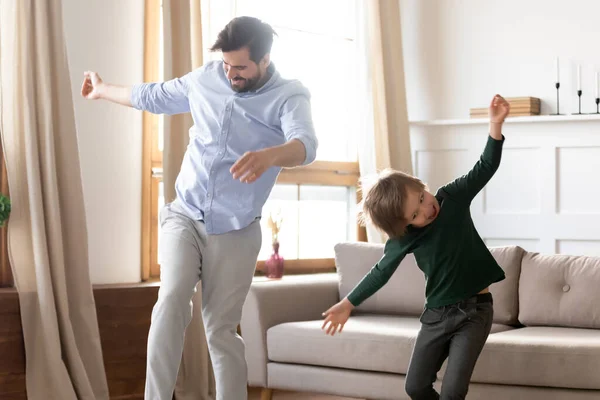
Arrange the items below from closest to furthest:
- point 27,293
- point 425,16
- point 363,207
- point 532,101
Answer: point 363,207
point 27,293
point 532,101
point 425,16

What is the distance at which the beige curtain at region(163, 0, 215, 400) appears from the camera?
4.16 metres

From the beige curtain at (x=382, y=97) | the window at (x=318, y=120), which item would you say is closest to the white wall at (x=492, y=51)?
the beige curtain at (x=382, y=97)

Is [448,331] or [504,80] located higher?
[504,80]

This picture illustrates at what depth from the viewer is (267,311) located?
3.79 m

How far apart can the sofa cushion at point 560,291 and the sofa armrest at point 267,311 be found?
Result: 36.0 inches

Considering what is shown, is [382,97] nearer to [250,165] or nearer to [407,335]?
[407,335]

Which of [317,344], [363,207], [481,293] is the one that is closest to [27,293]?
[317,344]

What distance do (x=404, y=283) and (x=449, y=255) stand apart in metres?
1.22

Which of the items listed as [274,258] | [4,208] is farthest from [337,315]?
[274,258]

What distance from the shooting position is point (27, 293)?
3.60 meters

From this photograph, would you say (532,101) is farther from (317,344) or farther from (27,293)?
(27,293)

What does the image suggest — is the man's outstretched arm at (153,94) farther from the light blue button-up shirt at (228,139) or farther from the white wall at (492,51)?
the white wall at (492,51)

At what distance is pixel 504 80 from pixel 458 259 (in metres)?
2.92

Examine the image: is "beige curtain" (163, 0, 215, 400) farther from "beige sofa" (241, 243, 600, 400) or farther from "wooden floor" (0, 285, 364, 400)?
"beige sofa" (241, 243, 600, 400)
